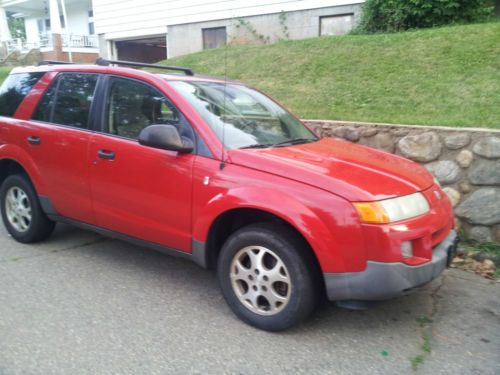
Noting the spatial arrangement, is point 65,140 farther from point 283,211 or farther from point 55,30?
point 55,30

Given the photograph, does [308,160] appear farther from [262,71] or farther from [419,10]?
[419,10]

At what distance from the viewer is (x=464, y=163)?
185 inches

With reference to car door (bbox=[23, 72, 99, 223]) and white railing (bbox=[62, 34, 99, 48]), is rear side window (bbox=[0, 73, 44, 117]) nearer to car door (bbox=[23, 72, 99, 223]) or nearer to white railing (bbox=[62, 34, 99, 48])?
car door (bbox=[23, 72, 99, 223])

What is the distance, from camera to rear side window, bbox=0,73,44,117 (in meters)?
4.67

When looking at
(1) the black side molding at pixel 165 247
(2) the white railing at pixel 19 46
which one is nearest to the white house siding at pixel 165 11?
(2) the white railing at pixel 19 46

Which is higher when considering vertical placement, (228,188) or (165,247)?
(228,188)

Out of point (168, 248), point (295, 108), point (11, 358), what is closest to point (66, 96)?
point (168, 248)

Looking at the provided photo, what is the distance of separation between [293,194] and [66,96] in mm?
2615

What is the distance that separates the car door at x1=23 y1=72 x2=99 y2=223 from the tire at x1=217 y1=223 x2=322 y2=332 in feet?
5.15

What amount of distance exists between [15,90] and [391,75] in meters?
5.51

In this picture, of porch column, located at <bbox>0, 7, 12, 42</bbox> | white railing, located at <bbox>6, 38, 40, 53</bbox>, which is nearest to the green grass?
white railing, located at <bbox>6, 38, 40, 53</bbox>

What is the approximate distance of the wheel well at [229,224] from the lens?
3.18m

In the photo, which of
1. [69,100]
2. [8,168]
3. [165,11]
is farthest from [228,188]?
[165,11]

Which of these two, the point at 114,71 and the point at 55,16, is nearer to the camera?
the point at 114,71
